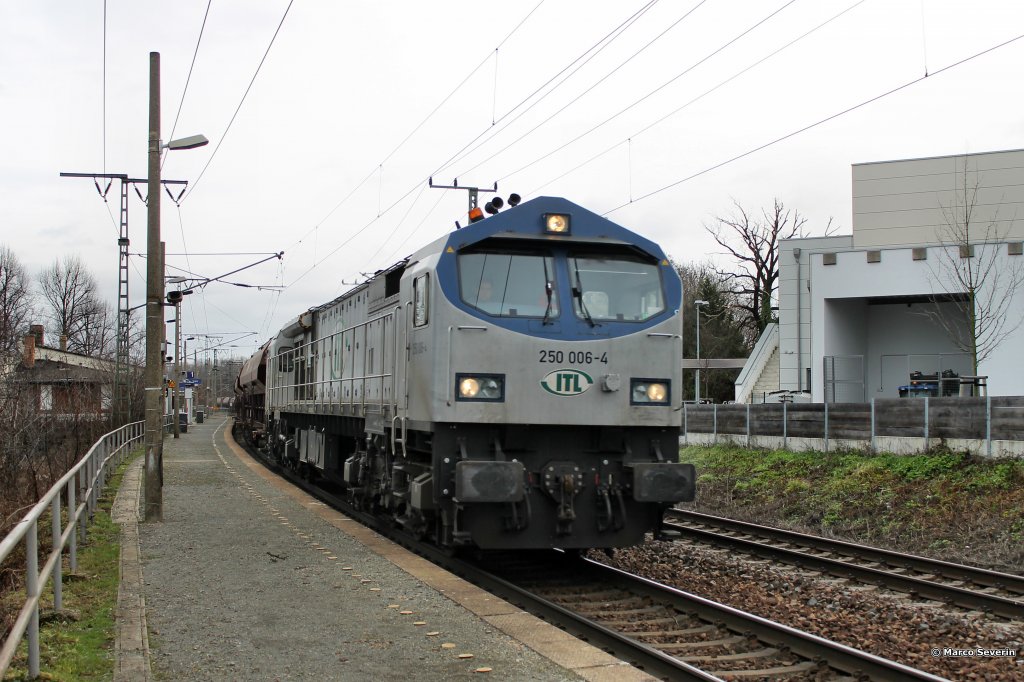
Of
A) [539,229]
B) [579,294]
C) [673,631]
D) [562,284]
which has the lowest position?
[673,631]

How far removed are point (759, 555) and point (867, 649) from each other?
4241mm

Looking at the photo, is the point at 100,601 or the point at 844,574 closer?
the point at 100,601

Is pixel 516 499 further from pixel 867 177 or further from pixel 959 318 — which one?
pixel 867 177

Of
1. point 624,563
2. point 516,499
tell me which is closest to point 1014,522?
point 624,563

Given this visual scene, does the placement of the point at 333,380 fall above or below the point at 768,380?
below

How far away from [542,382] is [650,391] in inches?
47.1

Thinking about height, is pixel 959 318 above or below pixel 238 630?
above

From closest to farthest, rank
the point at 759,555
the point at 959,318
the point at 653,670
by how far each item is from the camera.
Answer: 1. the point at 653,670
2. the point at 759,555
3. the point at 959,318

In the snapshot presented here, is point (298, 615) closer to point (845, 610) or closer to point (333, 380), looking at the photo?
point (845, 610)

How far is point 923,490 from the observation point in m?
15.6

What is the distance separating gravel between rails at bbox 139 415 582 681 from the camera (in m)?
6.12

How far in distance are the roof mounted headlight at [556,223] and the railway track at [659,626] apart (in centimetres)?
353

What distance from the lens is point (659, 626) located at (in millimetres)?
7922

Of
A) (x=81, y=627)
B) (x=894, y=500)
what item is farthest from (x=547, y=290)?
(x=894, y=500)
